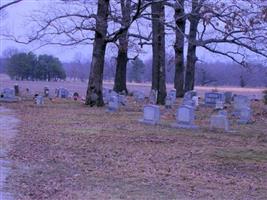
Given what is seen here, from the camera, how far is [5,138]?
13.1 m

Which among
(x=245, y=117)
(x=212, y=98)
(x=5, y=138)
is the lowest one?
(x=5, y=138)

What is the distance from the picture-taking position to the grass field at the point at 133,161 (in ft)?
25.8

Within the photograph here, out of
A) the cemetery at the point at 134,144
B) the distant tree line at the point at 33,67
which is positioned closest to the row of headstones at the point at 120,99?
the cemetery at the point at 134,144

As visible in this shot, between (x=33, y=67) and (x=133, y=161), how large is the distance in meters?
61.5

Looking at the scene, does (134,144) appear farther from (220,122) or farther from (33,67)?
(33,67)

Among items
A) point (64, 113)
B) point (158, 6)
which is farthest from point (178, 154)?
point (158, 6)

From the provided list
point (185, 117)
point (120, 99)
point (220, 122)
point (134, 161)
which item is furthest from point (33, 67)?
point (134, 161)

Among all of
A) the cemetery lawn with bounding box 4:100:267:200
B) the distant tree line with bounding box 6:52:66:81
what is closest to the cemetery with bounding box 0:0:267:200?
the cemetery lawn with bounding box 4:100:267:200

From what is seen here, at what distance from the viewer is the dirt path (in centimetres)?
770

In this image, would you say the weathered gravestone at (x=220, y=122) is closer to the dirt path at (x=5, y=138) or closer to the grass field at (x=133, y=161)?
the grass field at (x=133, y=161)

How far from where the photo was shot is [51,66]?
7225 centimetres

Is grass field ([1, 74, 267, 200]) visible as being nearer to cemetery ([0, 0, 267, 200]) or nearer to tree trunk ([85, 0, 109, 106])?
cemetery ([0, 0, 267, 200])

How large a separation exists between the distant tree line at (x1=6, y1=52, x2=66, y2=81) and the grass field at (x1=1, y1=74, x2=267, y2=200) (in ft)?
168

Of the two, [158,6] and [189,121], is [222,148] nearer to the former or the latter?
[189,121]
